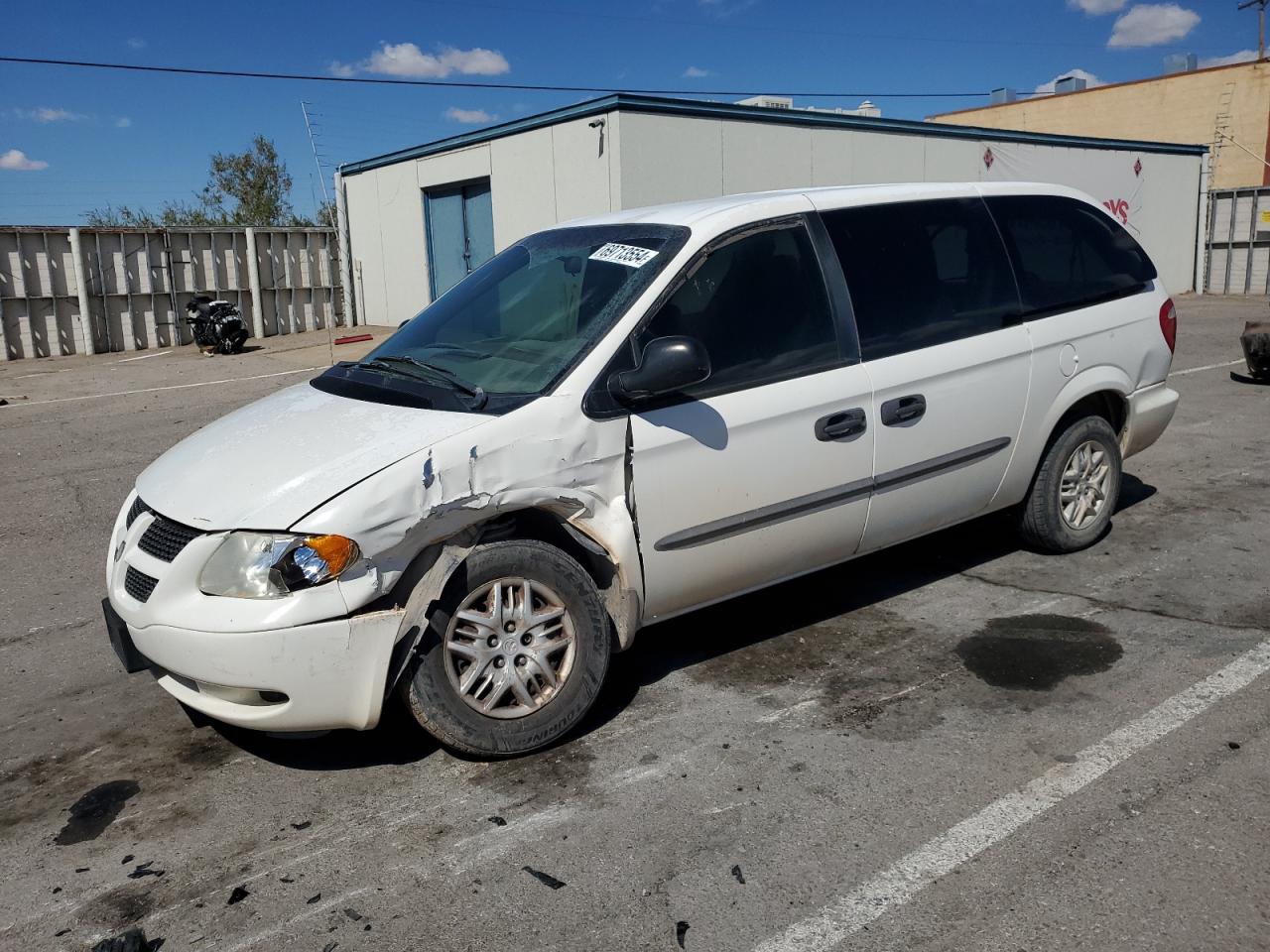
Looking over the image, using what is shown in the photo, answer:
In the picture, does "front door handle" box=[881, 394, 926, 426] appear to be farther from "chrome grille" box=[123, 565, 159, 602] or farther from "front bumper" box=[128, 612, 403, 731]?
"chrome grille" box=[123, 565, 159, 602]

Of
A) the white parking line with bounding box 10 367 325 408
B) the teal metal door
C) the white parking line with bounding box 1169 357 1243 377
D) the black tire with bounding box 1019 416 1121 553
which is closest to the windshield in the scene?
the black tire with bounding box 1019 416 1121 553

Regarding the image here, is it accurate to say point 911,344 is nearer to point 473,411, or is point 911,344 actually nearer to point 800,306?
point 800,306

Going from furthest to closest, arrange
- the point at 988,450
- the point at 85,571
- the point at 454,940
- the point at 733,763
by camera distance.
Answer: the point at 85,571
the point at 988,450
the point at 733,763
the point at 454,940

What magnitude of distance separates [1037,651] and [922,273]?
1710 mm

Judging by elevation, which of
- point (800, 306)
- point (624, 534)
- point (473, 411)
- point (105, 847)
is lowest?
point (105, 847)

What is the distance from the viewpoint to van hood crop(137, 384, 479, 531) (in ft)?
11.1

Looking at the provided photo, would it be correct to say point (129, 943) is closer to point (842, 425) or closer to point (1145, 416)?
point (842, 425)

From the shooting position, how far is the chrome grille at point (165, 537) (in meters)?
3.47

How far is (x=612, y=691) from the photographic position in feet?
14.1

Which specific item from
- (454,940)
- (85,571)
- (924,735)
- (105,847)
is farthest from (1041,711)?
(85,571)

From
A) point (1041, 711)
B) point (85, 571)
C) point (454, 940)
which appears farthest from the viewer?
point (85, 571)

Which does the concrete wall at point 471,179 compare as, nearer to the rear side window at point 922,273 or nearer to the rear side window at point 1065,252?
the rear side window at point 1065,252

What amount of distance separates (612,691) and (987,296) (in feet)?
8.24

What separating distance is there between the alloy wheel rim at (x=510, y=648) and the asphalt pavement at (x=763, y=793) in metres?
0.25
